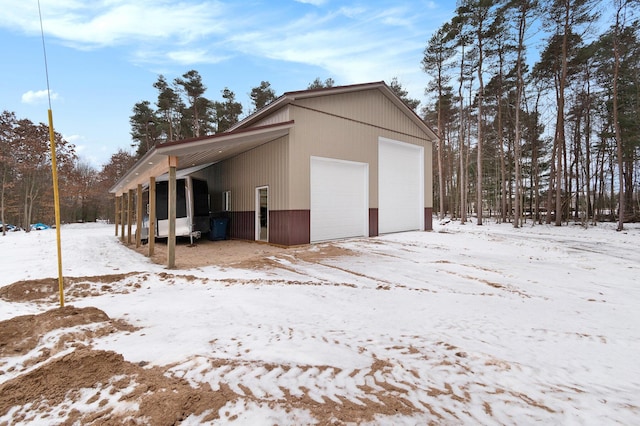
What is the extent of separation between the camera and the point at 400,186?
12.8 m

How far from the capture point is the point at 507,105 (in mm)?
17984

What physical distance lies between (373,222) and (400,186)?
263cm

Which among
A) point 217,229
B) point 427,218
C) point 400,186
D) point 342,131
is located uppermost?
point 342,131

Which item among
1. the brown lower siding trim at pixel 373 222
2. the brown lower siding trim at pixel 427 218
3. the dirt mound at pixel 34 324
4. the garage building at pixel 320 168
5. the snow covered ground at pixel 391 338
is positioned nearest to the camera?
the snow covered ground at pixel 391 338

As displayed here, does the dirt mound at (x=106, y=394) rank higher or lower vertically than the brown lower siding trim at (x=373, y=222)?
lower

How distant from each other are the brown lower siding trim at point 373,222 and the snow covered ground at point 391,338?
5.33 metres

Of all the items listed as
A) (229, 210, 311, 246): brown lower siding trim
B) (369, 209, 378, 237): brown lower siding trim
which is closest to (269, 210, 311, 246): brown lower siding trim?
(229, 210, 311, 246): brown lower siding trim

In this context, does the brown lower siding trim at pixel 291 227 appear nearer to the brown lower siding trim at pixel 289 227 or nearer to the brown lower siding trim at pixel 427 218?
the brown lower siding trim at pixel 289 227

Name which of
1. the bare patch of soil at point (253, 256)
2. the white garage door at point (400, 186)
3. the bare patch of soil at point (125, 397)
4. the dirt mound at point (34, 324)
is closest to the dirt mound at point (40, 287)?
the dirt mound at point (34, 324)

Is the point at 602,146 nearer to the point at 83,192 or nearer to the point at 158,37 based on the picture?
the point at 158,37

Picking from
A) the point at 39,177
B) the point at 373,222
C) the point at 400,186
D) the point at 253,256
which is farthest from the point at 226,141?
the point at 39,177

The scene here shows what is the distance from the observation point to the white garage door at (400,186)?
12.0 m

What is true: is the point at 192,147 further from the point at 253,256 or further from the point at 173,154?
the point at 253,256

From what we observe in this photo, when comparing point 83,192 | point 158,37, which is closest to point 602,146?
point 158,37
